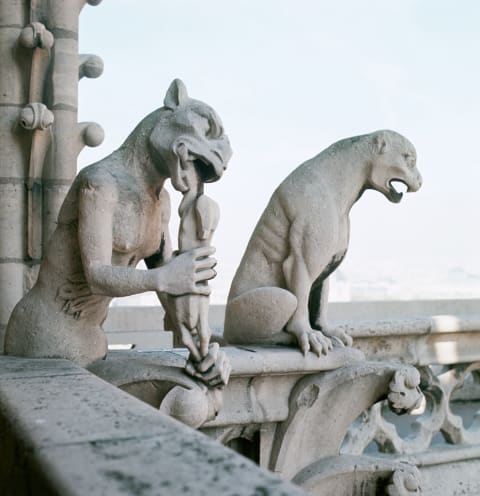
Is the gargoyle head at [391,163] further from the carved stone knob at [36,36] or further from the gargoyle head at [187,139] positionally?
the carved stone knob at [36,36]

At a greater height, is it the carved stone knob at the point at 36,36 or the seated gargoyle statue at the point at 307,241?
the carved stone knob at the point at 36,36

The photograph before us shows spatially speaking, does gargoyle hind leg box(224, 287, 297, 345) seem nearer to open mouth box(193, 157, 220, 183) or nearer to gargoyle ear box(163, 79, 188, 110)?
open mouth box(193, 157, 220, 183)

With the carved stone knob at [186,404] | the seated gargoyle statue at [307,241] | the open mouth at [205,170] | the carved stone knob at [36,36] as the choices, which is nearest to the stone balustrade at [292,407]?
the carved stone knob at [186,404]

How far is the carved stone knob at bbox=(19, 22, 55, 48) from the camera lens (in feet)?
14.0

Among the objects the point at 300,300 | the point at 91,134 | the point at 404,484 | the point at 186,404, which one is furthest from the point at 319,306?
the point at 91,134

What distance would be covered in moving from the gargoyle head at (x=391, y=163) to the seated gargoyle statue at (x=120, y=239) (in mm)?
833

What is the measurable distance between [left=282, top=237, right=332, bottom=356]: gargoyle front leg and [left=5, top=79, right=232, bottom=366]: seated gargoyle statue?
0.49m

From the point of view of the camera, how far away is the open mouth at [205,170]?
2637mm

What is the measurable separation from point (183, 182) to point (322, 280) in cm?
94

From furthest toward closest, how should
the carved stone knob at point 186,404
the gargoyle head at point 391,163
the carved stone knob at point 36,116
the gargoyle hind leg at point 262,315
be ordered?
the carved stone knob at point 36,116 → the gargoyle head at point 391,163 → the gargoyle hind leg at point 262,315 → the carved stone knob at point 186,404

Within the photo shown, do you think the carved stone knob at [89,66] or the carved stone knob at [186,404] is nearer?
the carved stone knob at [186,404]

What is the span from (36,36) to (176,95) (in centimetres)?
180

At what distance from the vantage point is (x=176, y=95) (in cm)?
274

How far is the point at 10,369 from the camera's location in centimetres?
245
